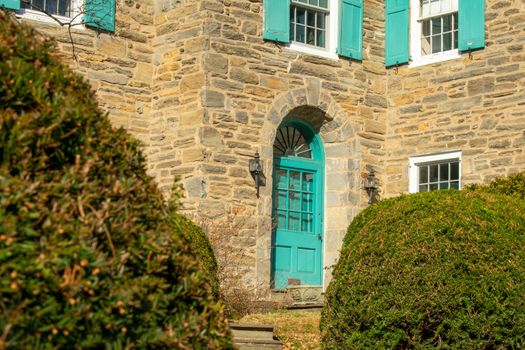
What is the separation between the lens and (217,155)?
12.5 metres

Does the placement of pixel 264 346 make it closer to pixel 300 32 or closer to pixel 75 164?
pixel 75 164

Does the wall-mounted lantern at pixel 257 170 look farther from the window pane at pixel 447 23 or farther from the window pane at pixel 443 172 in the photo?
the window pane at pixel 447 23

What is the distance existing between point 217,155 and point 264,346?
194 inches

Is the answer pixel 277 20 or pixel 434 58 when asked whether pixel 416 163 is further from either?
pixel 277 20

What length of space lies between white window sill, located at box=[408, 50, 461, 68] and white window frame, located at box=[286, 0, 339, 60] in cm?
131

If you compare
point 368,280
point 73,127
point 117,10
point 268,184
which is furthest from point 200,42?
point 73,127

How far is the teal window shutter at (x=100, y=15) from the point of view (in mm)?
12615

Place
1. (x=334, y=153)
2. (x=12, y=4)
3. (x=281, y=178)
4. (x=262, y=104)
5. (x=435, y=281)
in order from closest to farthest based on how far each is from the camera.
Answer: (x=435, y=281)
(x=12, y=4)
(x=262, y=104)
(x=281, y=178)
(x=334, y=153)

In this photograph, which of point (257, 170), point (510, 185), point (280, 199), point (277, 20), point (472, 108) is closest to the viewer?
point (510, 185)

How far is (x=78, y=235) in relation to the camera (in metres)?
2.92

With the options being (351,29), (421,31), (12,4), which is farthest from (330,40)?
(12,4)

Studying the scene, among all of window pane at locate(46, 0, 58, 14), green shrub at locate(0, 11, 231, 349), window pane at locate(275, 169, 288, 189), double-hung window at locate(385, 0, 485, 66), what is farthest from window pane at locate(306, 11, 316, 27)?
green shrub at locate(0, 11, 231, 349)

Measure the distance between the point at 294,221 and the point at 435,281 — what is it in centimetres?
762

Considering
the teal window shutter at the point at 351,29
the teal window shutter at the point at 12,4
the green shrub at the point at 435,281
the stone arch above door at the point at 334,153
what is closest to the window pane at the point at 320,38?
the teal window shutter at the point at 351,29
